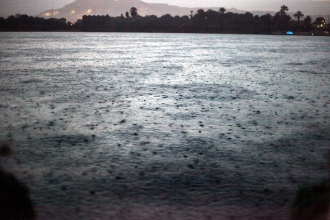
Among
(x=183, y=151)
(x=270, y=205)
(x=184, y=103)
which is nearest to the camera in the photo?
(x=270, y=205)

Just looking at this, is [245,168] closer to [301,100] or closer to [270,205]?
[270,205]

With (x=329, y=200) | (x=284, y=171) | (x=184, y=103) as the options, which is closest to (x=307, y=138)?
(x=284, y=171)

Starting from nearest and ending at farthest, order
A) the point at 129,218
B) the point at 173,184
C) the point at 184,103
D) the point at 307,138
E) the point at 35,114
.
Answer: the point at 129,218 → the point at 173,184 → the point at 307,138 → the point at 35,114 → the point at 184,103

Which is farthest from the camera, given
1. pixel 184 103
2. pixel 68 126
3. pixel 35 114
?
pixel 184 103

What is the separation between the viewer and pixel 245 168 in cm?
966

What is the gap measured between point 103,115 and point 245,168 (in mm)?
7361

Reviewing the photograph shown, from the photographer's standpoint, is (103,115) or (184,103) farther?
(184,103)

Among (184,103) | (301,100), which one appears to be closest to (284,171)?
(184,103)

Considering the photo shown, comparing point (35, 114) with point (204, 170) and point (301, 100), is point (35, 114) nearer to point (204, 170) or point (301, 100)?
point (204, 170)

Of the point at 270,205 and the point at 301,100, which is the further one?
the point at 301,100

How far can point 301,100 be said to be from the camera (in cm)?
1897

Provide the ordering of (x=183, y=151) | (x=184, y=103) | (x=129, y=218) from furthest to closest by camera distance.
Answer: (x=184, y=103) → (x=183, y=151) → (x=129, y=218)

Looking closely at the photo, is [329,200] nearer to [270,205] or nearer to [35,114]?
[270,205]

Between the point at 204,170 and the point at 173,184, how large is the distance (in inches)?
45.8
